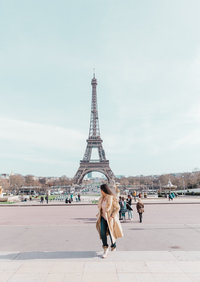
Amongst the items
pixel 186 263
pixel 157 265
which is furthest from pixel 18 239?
pixel 186 263

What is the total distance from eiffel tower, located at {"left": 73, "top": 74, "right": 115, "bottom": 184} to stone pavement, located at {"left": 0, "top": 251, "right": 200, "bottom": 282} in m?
84.9

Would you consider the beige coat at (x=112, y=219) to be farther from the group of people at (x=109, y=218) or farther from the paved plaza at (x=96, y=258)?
the paved plaza at (x=96, y=258)

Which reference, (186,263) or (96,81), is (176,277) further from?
(96,81)

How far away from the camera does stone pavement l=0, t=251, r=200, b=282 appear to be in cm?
477

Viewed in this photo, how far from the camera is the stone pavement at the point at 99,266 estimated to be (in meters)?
4.77

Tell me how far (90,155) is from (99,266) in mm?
92782

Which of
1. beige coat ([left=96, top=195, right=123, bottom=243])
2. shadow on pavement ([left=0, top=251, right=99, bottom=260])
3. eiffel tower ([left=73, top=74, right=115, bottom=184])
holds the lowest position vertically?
shadow on pavement ([left=0, top=251, right=99, bottom=260])

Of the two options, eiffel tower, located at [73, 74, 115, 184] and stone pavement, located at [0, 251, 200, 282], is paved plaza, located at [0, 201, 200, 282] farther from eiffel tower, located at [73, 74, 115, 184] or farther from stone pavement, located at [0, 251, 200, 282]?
eiffel tower, located at [73, 74, 115, 184]

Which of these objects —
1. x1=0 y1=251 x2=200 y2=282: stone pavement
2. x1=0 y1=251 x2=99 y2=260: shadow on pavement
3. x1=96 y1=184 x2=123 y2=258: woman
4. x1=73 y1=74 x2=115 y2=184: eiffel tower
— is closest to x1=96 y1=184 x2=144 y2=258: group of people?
x1=96 y1=184 x2=123 y2=258: woman

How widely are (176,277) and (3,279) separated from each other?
3.68 meters

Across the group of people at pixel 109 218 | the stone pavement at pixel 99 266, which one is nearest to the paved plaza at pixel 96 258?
the stone pavement at pixel 99 266

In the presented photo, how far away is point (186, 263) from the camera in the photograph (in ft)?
18.3

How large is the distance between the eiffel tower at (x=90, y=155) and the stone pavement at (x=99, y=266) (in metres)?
84.9

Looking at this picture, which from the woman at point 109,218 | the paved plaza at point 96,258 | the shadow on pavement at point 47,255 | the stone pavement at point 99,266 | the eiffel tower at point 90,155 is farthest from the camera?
the eiffel tower at point 90,155
